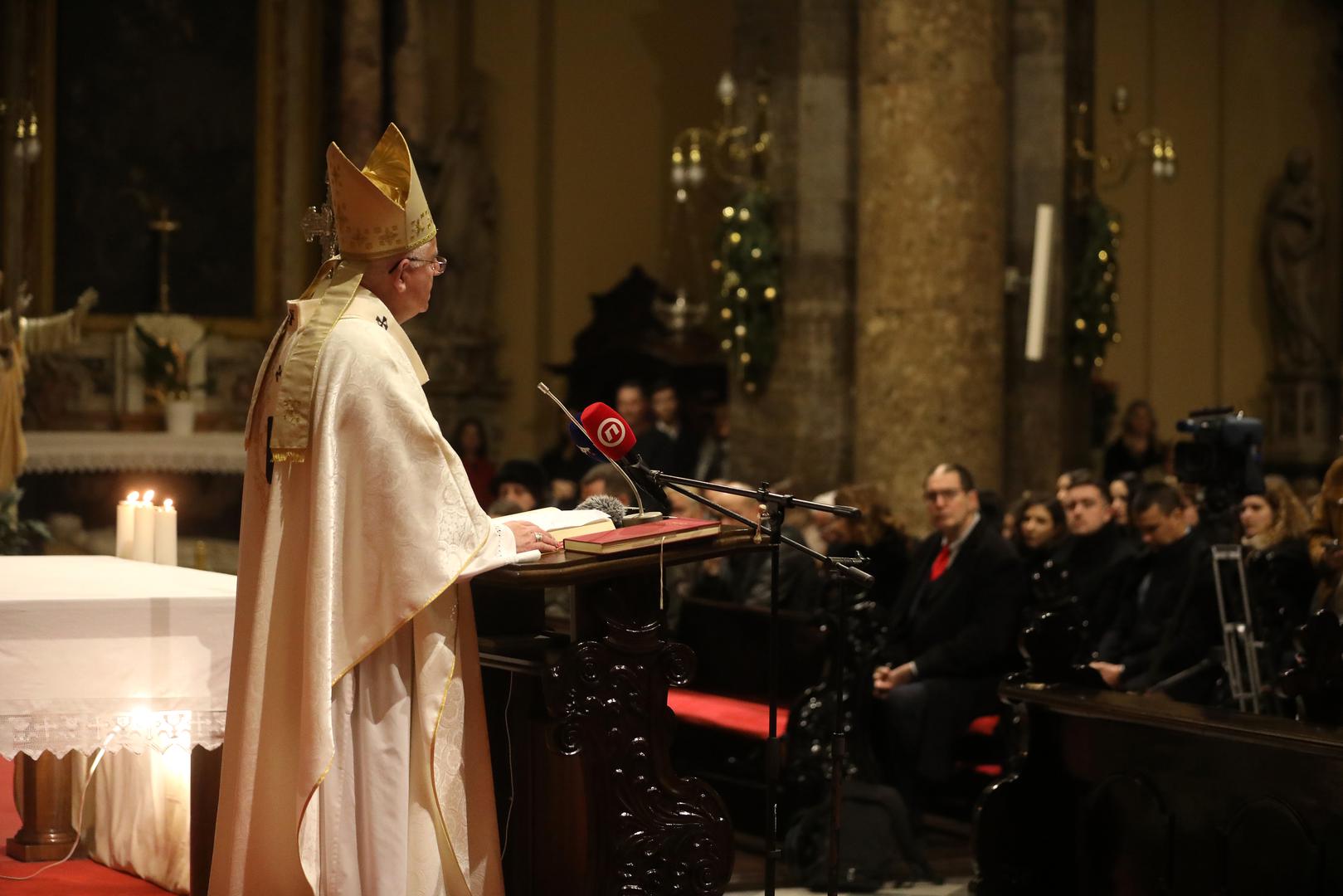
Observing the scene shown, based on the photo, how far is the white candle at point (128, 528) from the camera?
530 cm

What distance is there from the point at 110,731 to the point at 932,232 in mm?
5926

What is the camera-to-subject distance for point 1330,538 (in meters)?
5.44

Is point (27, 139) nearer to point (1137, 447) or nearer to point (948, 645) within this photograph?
point (1137, 447)

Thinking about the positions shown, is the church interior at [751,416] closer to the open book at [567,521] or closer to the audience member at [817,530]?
the open book at [567,521]

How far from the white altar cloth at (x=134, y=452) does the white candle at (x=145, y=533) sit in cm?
691

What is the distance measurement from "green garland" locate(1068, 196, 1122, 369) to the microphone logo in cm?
691

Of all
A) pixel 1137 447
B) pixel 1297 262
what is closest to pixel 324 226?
pixel 1137 447

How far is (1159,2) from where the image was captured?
16047mm

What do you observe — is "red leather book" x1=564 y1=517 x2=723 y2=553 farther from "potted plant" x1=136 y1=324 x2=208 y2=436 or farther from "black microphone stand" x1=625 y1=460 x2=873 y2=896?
"potted plant" x1=136 y1=324 x2=208 y2=436

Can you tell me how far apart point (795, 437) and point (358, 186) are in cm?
672

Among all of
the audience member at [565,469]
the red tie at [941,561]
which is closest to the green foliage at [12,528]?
the audience member at [565,469]

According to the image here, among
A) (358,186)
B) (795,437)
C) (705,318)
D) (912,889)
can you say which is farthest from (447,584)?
(705,318)

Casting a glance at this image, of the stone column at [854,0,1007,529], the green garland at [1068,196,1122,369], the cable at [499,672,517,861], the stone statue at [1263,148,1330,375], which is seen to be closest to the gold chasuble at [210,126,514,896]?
the cable at [499,672,517,861]

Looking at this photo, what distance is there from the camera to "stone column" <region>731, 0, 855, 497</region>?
33.7 ft
